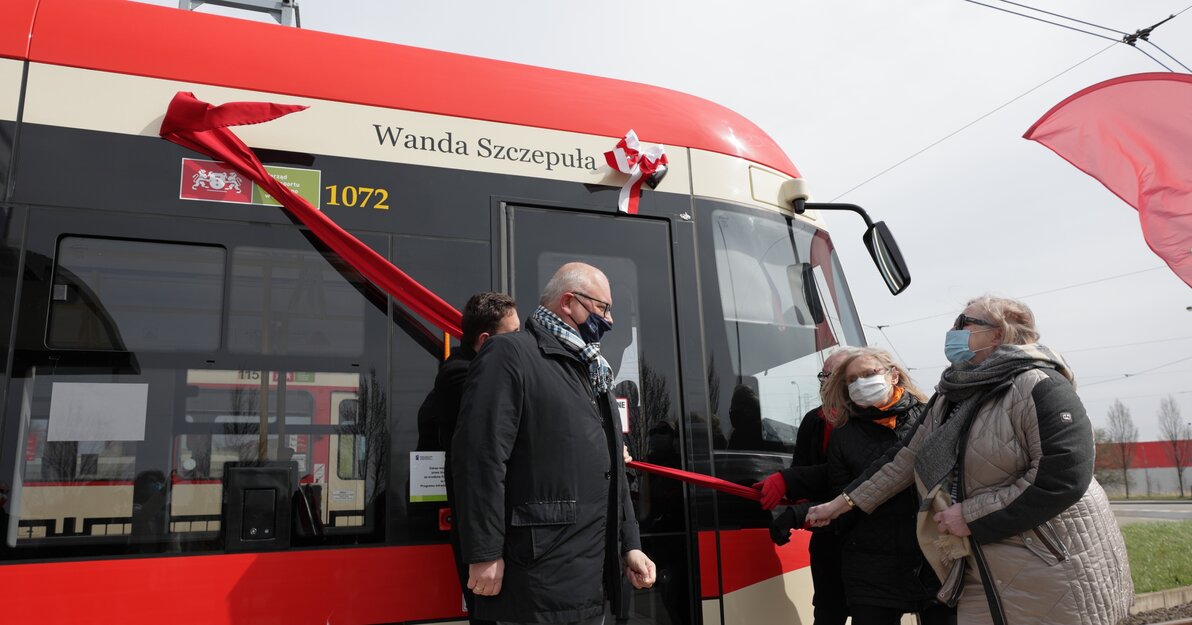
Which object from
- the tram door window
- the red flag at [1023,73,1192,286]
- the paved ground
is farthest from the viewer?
the paved ground

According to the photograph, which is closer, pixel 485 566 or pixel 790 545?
pixel 485 566

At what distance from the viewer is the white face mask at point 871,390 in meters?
3.40

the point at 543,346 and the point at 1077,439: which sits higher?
the point at 543,346

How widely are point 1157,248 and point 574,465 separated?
3.83 meters

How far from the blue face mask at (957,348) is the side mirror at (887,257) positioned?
39.0 inches

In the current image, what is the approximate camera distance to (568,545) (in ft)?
8.61

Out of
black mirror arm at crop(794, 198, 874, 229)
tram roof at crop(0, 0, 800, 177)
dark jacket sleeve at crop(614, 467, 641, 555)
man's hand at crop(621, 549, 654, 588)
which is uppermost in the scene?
tram roof at crop(0, 0, 800, 177)

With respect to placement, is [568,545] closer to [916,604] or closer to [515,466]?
[515,466]

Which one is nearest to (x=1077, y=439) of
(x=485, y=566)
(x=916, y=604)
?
(x=916, y=604)

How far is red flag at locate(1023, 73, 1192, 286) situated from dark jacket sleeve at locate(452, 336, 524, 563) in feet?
12.6

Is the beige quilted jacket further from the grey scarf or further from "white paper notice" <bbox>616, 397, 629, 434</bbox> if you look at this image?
"white paper notice" <bbox>616, 397, 629, 434</bbox>

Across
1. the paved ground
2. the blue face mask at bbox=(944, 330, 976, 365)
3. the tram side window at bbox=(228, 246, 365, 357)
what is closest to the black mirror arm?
the blue face mask at bbox=(944, 330, 976, 365)

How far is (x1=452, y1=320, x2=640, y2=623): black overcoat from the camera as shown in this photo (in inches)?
100

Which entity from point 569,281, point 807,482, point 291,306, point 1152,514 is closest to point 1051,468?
point 807,482
